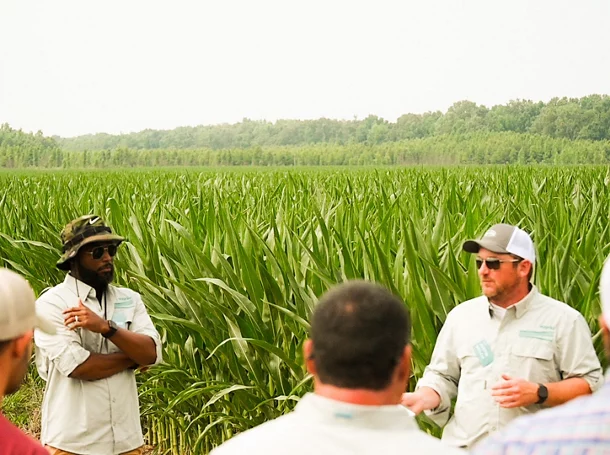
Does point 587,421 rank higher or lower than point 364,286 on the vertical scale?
lower

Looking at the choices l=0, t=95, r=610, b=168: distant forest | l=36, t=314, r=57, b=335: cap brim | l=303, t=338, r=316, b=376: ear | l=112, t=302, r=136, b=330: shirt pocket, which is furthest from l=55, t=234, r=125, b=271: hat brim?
l=0, t=95, r=610, b=168: distant forest

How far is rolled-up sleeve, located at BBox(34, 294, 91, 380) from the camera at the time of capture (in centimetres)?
454

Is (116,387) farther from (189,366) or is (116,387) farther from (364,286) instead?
(364,286)

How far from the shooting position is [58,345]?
15.0ft

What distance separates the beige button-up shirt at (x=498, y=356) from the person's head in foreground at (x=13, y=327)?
1993 millimetres

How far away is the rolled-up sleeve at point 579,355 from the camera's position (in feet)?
13.7

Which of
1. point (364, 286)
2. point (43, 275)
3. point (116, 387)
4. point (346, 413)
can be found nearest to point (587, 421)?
point (346, 413)

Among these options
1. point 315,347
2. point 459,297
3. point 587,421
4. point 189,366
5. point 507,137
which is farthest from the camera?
point 507,137

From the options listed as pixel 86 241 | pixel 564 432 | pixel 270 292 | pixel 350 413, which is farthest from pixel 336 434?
pixel 270 292

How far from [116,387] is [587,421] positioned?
3258 mm

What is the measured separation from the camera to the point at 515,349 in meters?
4.26

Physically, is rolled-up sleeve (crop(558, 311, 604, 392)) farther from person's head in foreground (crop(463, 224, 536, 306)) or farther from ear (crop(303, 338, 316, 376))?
ear (crop(303, 338, 316, 376))

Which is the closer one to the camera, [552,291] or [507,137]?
[552,291]

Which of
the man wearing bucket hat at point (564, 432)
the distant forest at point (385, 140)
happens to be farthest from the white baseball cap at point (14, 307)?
the distant forest at point (385, 140)
